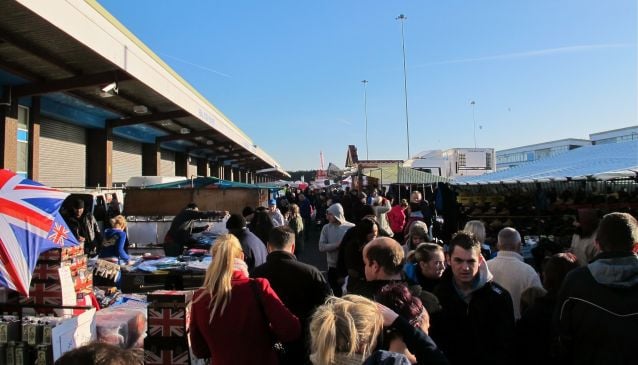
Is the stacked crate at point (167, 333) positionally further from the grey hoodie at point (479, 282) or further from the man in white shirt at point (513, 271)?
the man in white shirt at point (513, 271)

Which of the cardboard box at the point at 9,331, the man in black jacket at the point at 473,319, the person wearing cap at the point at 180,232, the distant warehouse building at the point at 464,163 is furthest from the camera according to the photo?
the distant warehouse building at the point at 464,163

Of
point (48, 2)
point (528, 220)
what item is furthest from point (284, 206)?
point (48, 2)

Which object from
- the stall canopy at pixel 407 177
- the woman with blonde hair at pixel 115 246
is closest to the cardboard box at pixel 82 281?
the woman with blonde hair at pixel 115 246

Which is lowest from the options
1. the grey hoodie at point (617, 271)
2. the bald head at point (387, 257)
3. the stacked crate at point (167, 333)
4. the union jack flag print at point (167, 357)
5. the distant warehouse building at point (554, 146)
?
the union jack flag print at point (167, 357)

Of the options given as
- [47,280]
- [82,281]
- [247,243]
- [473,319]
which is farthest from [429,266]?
[47,280]

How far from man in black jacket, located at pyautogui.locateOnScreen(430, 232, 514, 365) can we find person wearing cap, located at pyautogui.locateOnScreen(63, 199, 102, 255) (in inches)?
260

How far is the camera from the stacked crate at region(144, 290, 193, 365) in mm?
3225

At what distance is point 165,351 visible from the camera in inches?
127

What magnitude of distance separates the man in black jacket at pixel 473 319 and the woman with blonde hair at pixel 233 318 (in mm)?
984

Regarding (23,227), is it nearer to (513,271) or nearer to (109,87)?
(513,271)

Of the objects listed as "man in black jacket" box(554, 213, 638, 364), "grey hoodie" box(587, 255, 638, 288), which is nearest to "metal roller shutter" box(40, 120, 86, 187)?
"man in black jacket" box(554, 213, 638, 364)

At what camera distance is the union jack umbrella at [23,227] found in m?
2.76

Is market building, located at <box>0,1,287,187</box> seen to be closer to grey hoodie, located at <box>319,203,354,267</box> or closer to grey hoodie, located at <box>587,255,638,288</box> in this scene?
grey hoodie, located at <box>319,203,354,267</box>

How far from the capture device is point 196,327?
3.03 meters
